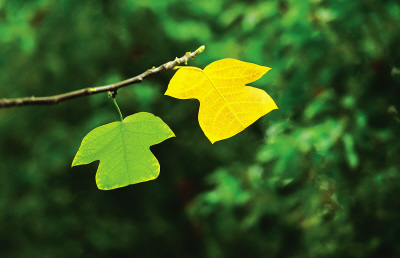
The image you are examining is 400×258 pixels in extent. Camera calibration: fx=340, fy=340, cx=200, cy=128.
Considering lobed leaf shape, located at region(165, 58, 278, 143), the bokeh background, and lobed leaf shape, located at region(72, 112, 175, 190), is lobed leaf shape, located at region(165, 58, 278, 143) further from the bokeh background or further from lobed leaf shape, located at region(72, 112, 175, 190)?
the bokeh background

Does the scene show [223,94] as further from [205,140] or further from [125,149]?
[205,140]

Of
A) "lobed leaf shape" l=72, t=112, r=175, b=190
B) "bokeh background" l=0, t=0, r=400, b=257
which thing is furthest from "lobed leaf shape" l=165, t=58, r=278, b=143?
"bokeh background" l=0, t=0, r=400, b=257

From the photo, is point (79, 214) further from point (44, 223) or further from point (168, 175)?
point (168, 175)

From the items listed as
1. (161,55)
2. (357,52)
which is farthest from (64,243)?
(357,52)

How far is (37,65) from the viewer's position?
2.16 m

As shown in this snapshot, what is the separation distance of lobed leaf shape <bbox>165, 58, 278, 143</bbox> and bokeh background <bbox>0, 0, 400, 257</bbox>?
3.03 feet

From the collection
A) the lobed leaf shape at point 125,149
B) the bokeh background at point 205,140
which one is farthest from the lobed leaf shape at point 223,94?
the bokeh background at point 205,140

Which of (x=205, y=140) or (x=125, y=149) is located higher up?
(x=205, y=140)

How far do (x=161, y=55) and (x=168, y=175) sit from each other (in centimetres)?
85

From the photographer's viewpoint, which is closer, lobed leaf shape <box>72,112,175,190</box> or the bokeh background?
lobed leaf shape <box>72,112,175,190</box>

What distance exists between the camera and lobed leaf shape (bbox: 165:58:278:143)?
35 cm

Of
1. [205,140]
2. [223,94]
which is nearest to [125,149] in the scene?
[223,94]

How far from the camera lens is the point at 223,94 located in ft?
1.26

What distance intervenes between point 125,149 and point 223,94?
12 cm
